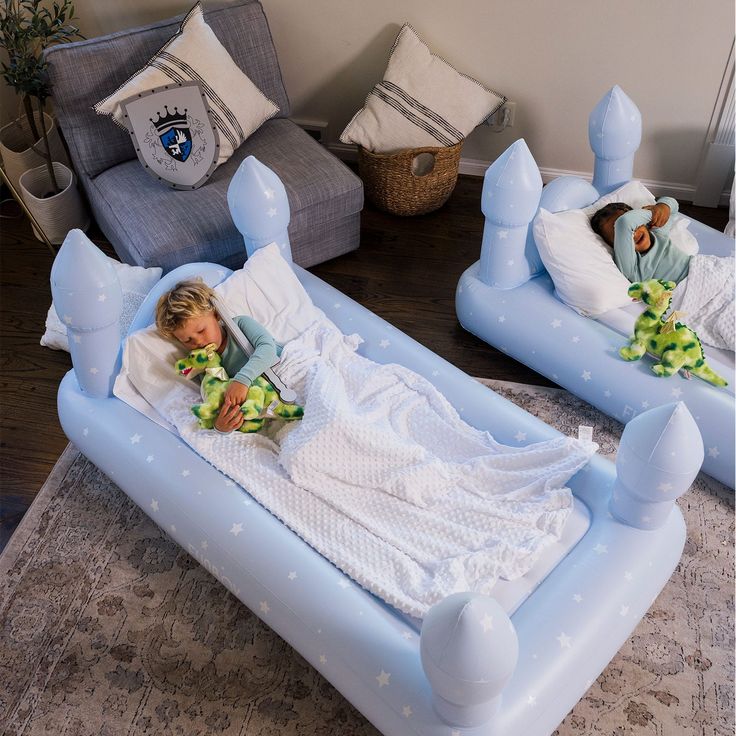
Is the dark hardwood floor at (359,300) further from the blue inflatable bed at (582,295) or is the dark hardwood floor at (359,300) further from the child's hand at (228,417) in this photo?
the child's hand at (228,417)

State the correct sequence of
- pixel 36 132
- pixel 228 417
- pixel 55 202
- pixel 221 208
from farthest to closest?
pixel 36 132
pixel 55 202
pixel 221 208
pixel 228 417

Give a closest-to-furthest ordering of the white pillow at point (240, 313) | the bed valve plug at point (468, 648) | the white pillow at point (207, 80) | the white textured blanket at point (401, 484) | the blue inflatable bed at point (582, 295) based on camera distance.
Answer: the bed valve plug at point (468, 648)
the white textured blanket at point (401, 484)
the white pillow at point (240, 313)
the blue inflatable bed at point (582, 295)
the white pillow at point (207, 80)

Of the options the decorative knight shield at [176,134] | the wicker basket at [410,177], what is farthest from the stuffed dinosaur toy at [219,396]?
the wicker basket at [410,177]

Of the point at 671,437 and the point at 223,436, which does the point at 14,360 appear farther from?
the point at 671,437

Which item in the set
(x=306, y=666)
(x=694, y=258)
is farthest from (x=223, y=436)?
(x=694, y=258)

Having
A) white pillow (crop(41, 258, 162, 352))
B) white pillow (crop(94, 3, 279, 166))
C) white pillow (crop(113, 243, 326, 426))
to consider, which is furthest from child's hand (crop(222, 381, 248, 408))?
white pillow (crop(94, 3, 279, 166))

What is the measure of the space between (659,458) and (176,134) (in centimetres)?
193

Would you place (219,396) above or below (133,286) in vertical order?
above

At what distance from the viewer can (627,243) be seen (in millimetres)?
2512

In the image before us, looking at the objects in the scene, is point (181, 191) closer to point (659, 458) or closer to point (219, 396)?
point (219, 396)

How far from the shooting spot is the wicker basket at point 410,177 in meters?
3.04

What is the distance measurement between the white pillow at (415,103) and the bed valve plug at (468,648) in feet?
6.80

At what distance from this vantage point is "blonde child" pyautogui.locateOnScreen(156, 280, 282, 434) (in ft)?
6.76

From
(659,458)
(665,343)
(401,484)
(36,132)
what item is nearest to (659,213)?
(665,343)
